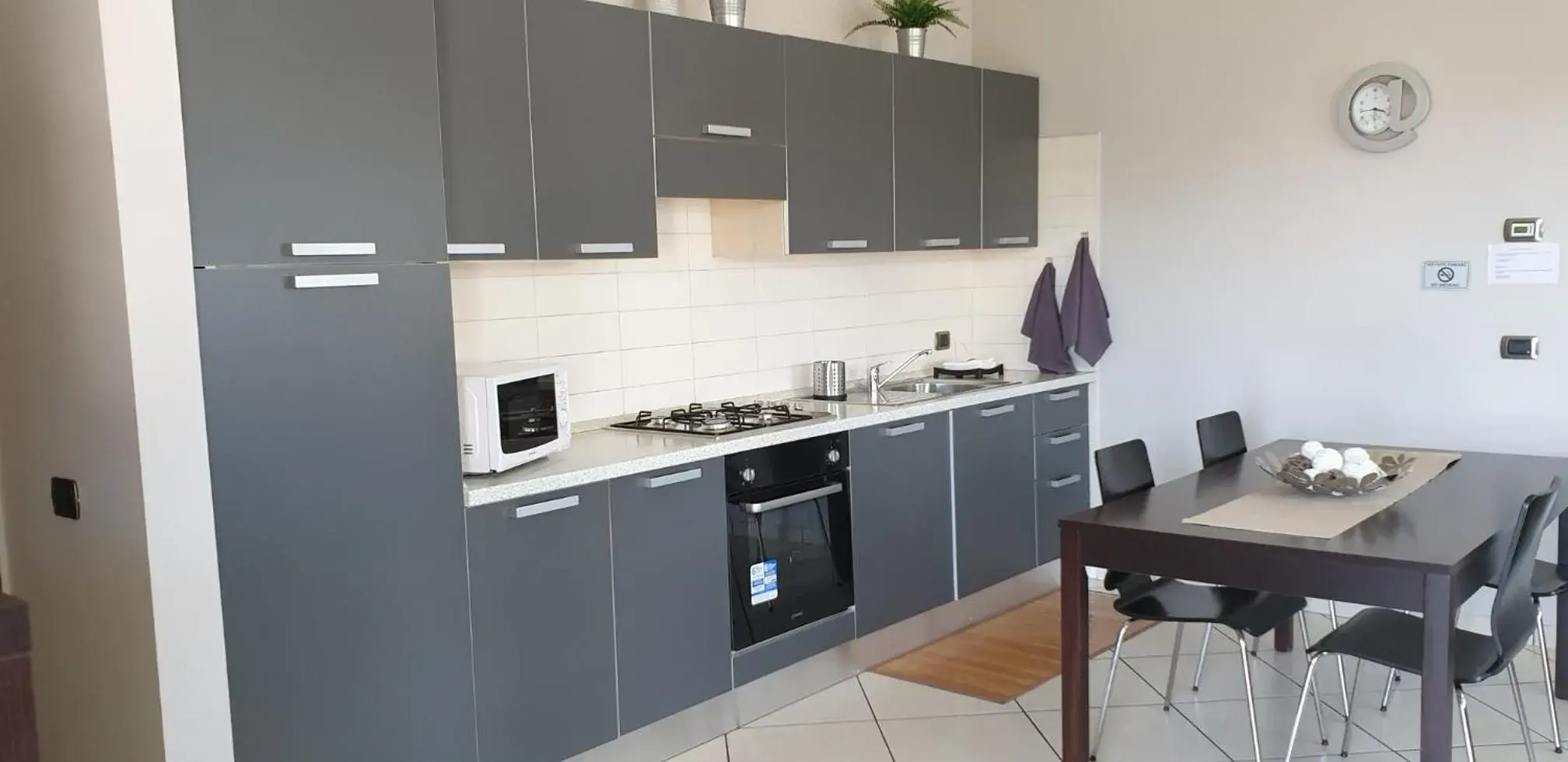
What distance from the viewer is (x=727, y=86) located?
380cm

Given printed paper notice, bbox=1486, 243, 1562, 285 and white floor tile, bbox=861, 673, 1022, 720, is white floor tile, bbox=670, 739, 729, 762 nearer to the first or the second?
white floor tile, bbox=861, 673, 1022, 720

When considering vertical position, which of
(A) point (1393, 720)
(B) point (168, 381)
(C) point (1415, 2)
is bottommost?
(A) point (1393, 720)

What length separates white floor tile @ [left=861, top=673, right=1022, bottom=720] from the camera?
383 centimetres

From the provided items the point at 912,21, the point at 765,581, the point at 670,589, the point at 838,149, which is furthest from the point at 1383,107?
the point at 670,589

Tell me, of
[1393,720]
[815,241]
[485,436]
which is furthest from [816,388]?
[1393,720]

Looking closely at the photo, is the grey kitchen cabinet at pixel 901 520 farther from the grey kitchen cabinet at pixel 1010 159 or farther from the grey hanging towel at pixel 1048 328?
the grey kitchen cabinet at pixel 1010 159

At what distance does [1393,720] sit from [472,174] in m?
2.99

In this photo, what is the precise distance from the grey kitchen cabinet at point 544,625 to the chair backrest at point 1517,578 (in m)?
2.10

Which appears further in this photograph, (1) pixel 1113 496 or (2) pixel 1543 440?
(2) pixel 1543 440

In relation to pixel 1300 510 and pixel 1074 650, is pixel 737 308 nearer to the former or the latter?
pixel 1074 650

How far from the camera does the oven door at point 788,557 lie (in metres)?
3.62

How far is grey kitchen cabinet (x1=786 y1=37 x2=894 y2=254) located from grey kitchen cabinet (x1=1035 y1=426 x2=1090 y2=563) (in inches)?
44.1

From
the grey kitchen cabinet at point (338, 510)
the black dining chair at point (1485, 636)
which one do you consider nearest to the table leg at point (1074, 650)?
the black dining chair at point (1485, 636)

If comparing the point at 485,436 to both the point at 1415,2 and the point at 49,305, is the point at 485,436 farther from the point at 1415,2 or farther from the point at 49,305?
the point at 1415,2
